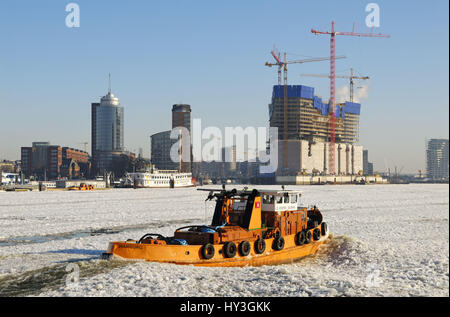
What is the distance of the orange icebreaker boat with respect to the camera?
20797 mm

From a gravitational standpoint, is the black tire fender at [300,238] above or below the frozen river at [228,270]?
above

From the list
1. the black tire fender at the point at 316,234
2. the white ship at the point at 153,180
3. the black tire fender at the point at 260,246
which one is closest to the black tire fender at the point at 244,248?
the black tire fender at the point at 260,246

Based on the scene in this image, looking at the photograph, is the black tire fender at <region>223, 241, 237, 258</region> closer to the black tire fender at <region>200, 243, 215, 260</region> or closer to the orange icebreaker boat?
the orange icebreaker boat

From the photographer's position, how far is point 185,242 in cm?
2256

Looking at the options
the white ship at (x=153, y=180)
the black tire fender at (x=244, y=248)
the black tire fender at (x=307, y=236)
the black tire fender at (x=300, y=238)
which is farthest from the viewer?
the white ship at (x=153, y=180)

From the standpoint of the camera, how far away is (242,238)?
78.7 ft

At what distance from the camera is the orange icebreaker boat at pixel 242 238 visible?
2080 centimetres

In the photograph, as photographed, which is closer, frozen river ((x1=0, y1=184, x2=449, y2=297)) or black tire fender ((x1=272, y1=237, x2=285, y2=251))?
frozen river ((x1=0, y1=184, x2=449, y2=297))

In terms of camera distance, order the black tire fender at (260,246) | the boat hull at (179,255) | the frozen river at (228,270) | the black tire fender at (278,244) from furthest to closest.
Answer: the black tire fender at (278,244) → the black tire fender at (260,246) → the boat hull at (179,255) → the frozen river at (228,270)

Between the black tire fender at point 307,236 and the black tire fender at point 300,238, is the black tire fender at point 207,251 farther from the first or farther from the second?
the black tire fender at point 307,236

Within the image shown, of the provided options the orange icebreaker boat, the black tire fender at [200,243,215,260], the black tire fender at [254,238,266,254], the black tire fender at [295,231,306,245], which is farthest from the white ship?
the black tire fender at [200,243,215,260]

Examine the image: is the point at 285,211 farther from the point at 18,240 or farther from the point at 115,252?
the point at 18,240
